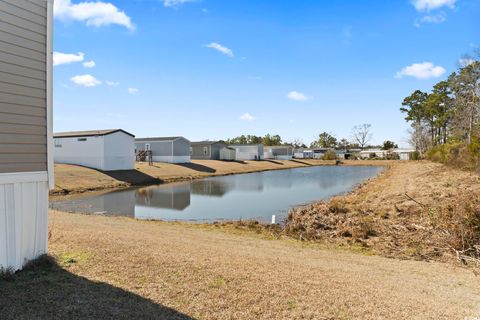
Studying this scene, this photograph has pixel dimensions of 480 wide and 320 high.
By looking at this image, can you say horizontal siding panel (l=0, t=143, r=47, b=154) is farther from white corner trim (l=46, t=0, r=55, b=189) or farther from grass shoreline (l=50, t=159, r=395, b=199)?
grass shoreline (l=50, t=159, r=395, b=199)

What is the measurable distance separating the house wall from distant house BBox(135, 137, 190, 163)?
984cm

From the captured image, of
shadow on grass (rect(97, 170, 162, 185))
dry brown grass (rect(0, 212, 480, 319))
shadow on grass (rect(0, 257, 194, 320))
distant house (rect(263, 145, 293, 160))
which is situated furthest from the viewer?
distant house (rect(263, 145, 293, 160))

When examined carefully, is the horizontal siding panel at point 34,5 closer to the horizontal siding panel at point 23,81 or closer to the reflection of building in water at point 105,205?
the horizontal siding panel at point 23,81

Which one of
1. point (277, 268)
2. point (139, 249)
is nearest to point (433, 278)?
point (277, 268)

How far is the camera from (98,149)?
31.9 m

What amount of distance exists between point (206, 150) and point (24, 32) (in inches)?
2039

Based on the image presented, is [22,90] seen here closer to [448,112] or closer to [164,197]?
[164,197]

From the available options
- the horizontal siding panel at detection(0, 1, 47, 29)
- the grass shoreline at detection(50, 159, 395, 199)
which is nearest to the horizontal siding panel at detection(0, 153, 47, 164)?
the horizontal siding panel at detection(0, 1, 47, 29)

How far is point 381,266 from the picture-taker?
6.80 m

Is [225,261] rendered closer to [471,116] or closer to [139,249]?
[139,249]

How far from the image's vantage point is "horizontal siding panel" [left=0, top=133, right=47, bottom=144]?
5051 millimetres

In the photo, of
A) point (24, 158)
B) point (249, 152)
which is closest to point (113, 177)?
point (24, 158)

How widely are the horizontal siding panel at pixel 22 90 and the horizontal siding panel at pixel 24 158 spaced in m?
0.92

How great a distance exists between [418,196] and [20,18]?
50.7 ft
